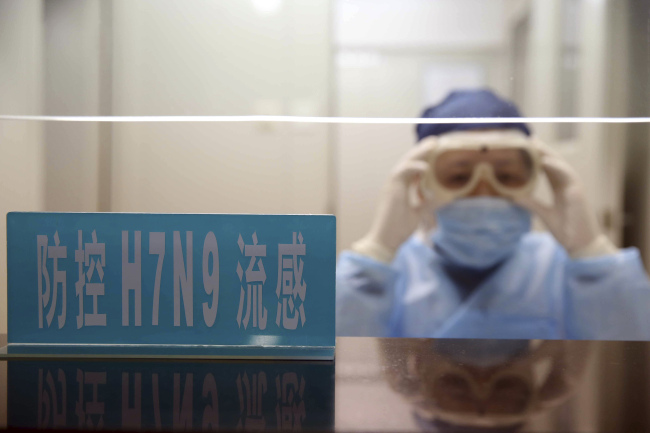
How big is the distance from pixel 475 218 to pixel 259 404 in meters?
0.77

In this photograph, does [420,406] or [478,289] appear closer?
[420,406]

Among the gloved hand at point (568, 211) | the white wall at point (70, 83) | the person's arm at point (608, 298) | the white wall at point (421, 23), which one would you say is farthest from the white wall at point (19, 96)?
the person's arm at point (608, 298)

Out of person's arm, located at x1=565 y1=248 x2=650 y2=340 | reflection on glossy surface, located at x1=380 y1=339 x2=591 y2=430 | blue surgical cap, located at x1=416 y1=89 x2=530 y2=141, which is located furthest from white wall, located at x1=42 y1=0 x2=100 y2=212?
person's arm, located at x1=565 y1=248 x2=650 y2=340

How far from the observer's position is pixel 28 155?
2.71ft

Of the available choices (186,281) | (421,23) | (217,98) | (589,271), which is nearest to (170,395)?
(186,281)

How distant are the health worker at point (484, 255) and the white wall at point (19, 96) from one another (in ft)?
1.73

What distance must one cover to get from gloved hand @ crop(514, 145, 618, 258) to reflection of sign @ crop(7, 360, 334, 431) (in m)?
0.71

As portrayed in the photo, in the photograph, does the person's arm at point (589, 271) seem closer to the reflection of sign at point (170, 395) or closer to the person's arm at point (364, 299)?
the person's arm at point (364, 299)

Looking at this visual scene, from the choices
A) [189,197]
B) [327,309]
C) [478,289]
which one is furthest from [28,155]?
[478,289]

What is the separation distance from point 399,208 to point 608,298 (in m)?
0.41

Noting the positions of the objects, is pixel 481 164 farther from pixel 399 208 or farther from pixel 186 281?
pixel 186 281

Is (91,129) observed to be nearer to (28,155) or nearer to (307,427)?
(28,155)

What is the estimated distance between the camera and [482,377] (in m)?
0.32

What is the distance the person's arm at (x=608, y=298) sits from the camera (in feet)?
2.96
